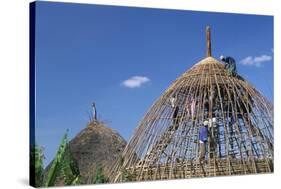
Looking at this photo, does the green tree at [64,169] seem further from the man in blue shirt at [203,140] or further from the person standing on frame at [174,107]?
the man in blue shirt at [203,140]

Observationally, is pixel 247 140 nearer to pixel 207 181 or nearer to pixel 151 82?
pixel 207 181

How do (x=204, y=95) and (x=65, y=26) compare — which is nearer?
(x=65, y=26)

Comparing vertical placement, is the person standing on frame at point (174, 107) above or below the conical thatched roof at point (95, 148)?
above

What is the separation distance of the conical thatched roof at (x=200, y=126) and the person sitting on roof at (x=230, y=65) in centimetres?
12

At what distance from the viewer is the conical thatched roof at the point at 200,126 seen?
43.5 feet

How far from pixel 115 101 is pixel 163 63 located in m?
1.26

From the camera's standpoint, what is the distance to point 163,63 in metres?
13.0

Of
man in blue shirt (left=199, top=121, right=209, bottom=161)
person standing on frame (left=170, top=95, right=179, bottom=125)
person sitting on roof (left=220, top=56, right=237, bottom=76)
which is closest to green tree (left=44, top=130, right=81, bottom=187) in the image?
person standing on frame (left=170, top=95, right=179, bottom=125)

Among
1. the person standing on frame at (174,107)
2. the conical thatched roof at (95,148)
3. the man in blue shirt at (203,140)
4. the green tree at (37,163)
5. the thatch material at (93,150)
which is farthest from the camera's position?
the person standing on frame at (174,107)

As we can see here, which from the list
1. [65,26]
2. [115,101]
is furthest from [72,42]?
[115,101]

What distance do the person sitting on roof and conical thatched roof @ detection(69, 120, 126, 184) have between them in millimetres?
2669

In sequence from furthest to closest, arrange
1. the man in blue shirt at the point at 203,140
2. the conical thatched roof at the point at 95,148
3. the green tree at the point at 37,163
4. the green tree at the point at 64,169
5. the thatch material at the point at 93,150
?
the man in blue shirt at the point at 203,140
the conical thatched roof at the point at 95,148
the thatch material at the point at 93,150
the green tree at the point at 64,169
the green tree at the point at 37,163

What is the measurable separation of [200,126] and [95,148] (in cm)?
218

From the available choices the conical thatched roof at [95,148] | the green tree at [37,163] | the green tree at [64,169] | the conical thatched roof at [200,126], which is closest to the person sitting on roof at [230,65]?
the conical thatched roof at [200,126]
